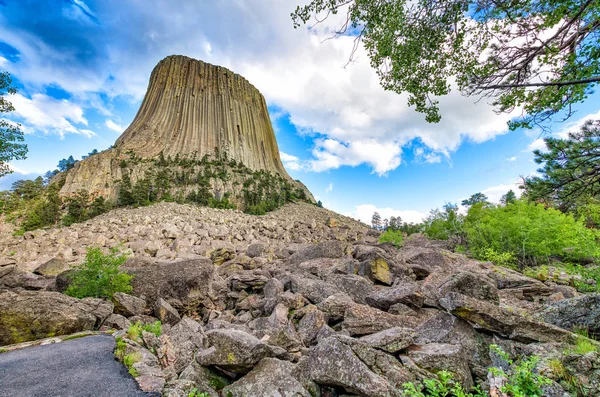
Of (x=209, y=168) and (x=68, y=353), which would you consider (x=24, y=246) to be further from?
(x=209, y=168)

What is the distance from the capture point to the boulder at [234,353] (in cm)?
392

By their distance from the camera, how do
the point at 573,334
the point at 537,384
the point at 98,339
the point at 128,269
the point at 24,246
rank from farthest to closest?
the point at 24,246
the point at 128,269
the point at 98,339
the point at 573,334
the point at 537,384

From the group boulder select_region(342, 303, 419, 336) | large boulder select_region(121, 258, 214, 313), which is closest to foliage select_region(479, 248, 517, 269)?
boulder select_region(342, 303, 419, 336)

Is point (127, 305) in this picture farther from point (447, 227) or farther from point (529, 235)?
point (447, 227)

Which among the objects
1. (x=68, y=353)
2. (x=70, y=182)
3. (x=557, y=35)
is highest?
(x=70, y=182)

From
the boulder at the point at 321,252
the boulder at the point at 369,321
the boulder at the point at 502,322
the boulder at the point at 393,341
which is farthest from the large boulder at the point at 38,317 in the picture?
the boulder at the point at 321,252

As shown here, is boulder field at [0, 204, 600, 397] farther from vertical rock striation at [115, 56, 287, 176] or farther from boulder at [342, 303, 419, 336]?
vertical rock striation at [115, 56, 287, 176]

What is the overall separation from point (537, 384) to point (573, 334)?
2.15m

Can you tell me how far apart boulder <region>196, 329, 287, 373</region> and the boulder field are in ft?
0.05

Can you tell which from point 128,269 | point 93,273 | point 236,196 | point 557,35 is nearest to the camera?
point 557,35

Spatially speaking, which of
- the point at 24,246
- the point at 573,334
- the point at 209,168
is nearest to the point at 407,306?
the point at 573,334

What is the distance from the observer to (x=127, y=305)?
7055 millimetres

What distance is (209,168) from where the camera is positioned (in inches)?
1972

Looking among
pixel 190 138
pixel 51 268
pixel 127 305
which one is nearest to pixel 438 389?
pixel 127 305
